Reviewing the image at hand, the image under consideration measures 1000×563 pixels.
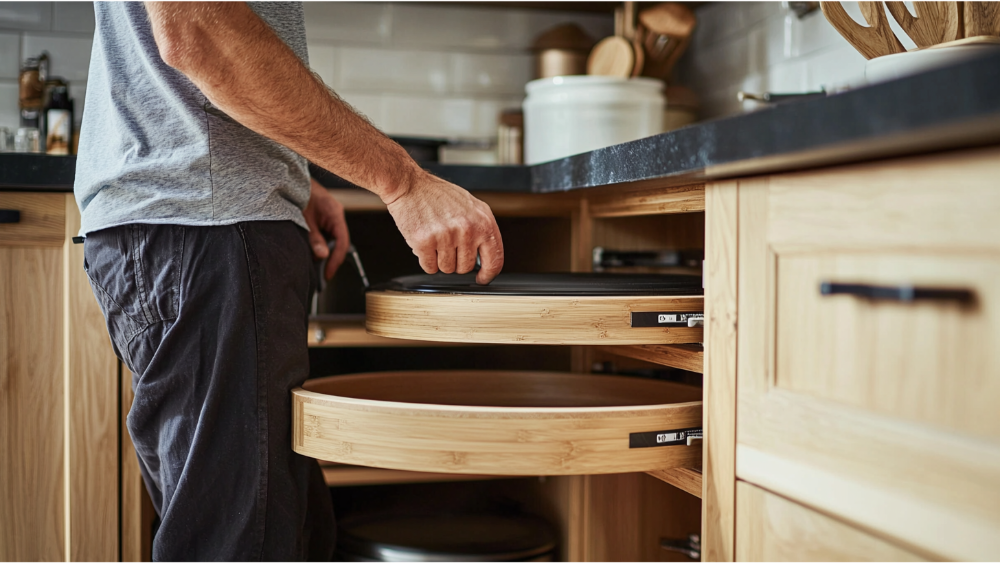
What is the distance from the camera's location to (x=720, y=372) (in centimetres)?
79

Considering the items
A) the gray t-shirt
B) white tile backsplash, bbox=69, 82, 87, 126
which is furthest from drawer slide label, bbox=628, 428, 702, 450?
white tile backsplash, bbox=69, 82, 87, 126

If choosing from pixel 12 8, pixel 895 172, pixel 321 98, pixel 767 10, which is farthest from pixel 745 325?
pixel 12 8

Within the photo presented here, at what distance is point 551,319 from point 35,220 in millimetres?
850

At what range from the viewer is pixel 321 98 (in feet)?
2.67

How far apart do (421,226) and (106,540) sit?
29.8 inches

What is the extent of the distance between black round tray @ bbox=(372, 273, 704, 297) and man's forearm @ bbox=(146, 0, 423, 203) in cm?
15

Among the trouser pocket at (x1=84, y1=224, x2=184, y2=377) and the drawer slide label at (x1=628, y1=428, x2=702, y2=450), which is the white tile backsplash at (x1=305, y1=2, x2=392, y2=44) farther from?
the drawer slide label at (x1=628, y1=428, x2=702, y2=450)

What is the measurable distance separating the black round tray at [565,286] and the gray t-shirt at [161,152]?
20 centimetres

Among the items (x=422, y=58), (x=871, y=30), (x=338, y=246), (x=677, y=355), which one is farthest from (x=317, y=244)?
(x=422, y=58)

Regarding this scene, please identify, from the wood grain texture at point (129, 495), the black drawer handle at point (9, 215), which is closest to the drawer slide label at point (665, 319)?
the wood grain texture at point (129, 495)

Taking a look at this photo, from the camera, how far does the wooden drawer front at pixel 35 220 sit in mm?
1221

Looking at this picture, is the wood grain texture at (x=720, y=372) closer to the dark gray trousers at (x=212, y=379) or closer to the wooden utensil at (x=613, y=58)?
the dark gray trousers at (x=212, y=379)

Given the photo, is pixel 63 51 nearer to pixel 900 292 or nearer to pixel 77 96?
pixel 77 96

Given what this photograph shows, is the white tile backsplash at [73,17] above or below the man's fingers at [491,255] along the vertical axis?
above
